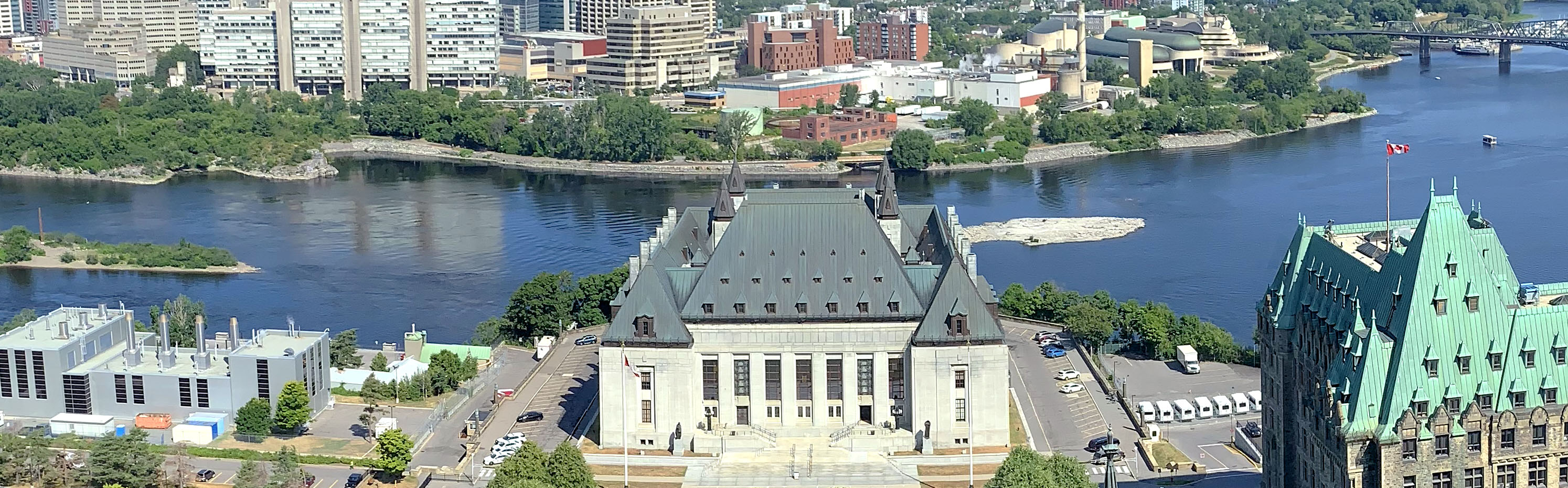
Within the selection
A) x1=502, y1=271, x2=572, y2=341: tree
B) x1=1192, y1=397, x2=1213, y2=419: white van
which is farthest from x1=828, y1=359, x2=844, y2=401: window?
x1=502, y1=271, x2=572, y2=341: tree

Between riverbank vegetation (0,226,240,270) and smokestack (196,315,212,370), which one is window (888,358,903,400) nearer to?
smokestack (196,315,212,370)

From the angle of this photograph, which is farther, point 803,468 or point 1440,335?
point 803,468

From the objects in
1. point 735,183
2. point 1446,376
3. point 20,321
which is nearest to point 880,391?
point 735,183

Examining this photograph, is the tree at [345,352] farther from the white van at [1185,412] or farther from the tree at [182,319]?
the white van at [1185,412]

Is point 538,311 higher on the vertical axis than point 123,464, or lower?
higher

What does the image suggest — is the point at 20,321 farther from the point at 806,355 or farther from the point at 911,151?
the point at 911,151

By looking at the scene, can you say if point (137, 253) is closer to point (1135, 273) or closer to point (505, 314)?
point (505, 314)
